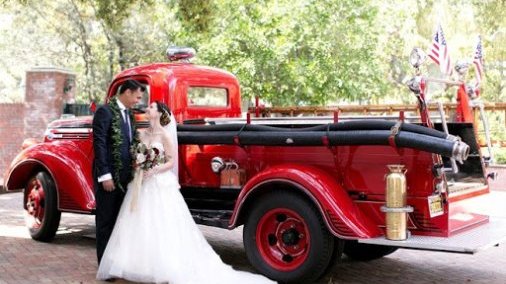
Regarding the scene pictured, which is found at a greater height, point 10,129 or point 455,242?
point 10,129

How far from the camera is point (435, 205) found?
5926mm

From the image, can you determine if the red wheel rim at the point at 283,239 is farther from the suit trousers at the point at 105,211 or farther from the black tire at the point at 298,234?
the suit trousers at the point at 105,211

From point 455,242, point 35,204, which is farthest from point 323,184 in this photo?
point 35,204

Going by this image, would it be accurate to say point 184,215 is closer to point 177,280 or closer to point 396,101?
point 177,280

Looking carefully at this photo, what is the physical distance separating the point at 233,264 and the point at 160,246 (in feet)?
4.83

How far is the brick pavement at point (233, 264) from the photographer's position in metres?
6.89

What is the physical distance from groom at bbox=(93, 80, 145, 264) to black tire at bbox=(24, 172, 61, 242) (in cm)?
179

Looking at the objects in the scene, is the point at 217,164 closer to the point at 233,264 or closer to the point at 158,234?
the point at 158,234

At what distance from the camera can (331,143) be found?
6160mm

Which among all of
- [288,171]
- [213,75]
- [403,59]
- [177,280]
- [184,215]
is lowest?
[177,280]

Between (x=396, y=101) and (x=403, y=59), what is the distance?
199 inches

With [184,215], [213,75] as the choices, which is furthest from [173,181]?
[213,75]

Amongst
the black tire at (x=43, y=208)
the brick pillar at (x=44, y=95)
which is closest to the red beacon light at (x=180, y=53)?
the black tire at (x=43, y=208)

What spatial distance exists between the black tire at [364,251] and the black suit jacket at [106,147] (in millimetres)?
2574
